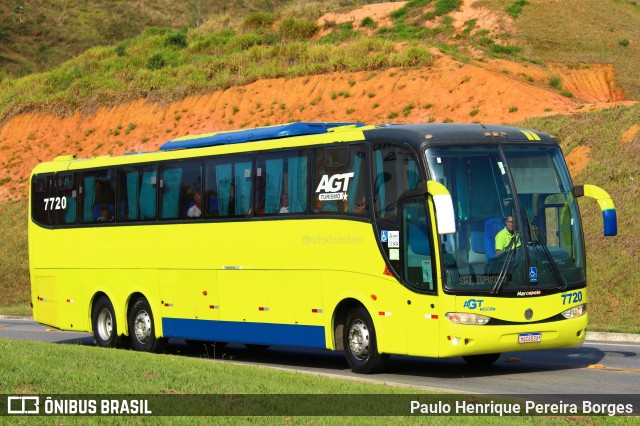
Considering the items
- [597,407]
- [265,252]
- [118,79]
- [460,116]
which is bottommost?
[597,407]

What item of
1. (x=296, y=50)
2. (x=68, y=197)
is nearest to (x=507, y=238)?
(x=68, y=197)

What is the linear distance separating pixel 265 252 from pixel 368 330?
2660mm

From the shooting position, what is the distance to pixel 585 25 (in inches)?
2354

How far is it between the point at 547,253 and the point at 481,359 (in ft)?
9.04

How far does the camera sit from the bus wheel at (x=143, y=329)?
20328mm

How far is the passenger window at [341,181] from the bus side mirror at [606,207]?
307cm

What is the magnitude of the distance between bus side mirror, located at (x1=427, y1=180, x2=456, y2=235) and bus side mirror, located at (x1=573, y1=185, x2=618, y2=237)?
2503mm

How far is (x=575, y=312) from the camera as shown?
15.4 metres

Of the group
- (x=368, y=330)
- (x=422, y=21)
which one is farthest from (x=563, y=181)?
(x=422, y=21)

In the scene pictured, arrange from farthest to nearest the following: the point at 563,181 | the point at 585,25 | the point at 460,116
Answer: the point at 585,25 → the point at 460,116 → the point at 563,181

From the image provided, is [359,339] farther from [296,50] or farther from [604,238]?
[296,50]

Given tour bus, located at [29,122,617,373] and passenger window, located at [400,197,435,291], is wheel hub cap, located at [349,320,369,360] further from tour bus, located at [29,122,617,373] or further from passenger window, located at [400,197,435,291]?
passenger window, located at [400,197,435,291]

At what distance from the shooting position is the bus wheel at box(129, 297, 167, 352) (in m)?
20.3

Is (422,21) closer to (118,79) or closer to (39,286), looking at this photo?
(118,79)
